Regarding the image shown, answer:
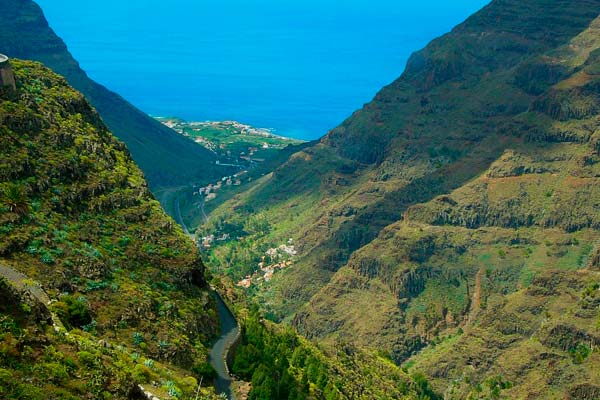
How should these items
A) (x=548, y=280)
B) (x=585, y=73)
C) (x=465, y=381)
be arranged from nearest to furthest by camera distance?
(x=465, y=381) → (x=548, y=280) → (x=585, y=73)

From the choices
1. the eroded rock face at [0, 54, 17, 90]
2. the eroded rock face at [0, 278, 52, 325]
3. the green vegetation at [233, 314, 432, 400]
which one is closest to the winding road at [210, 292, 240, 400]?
the green vegetation at [233, 314, 432, 400]

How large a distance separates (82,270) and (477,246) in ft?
356

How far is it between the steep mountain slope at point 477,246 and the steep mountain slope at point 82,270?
56.5m

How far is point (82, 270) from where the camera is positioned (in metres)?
57.4

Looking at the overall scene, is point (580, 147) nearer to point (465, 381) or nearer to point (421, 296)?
point (421, 296)

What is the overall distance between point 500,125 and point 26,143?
13017 centimetres

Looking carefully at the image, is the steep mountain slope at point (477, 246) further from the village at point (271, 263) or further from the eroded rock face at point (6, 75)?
the eroded rock face at point (6, 75)

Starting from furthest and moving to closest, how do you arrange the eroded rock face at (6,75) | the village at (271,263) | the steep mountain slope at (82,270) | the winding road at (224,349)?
the village at (271,263), the eroded rock face at (6,75), the winding road at (224,349), the steep mountain slope at (82,270)

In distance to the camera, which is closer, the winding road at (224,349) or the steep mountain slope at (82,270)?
the steep mountain slope at (82,270)

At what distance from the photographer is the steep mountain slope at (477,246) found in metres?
123

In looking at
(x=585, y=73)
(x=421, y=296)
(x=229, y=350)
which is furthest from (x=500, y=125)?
(x=229, y=350)

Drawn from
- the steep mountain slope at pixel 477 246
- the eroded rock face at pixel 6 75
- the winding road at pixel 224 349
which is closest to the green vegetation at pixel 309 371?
the winding road at pixel 224 349

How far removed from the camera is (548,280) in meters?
131

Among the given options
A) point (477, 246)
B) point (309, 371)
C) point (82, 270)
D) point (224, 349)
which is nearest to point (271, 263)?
point (477, 246)
